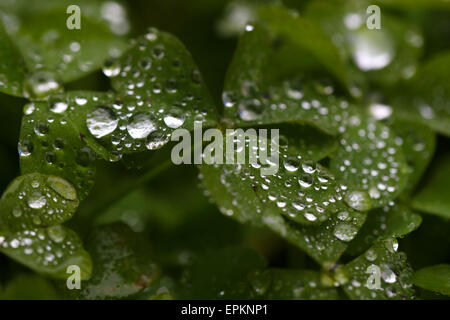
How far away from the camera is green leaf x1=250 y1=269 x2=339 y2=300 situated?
87 cm

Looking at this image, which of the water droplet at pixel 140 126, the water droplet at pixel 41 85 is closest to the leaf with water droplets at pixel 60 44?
the water droplet at pixel 41 85

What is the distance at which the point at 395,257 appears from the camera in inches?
31.4

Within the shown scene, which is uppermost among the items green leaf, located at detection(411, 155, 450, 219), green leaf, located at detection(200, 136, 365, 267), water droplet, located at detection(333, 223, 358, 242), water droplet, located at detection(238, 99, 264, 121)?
water droplet, located at detection(238, 99, 264, 121)

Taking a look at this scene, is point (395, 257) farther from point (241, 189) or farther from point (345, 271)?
point (241, 189)

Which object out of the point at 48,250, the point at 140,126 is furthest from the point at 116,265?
the point at 140,126

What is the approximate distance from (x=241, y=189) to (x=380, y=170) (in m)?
0.31

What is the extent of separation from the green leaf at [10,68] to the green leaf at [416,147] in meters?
0.82

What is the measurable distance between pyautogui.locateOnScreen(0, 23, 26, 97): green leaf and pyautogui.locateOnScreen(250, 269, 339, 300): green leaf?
606 mm

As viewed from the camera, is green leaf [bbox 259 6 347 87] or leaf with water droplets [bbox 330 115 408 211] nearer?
leaf with water droplets [bbox 330 115 408 211]

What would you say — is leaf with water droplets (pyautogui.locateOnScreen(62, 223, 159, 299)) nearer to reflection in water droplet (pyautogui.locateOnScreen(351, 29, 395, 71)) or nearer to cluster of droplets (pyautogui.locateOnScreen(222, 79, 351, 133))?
cluster of droplets (pyautogui.locateOnScreen(222, 79, 351, 133))

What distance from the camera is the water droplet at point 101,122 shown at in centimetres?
84

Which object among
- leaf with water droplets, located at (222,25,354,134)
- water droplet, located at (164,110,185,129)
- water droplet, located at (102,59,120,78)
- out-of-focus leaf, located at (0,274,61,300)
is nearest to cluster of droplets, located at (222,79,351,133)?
leaf with water droplets, located at (222,25,354,134)
